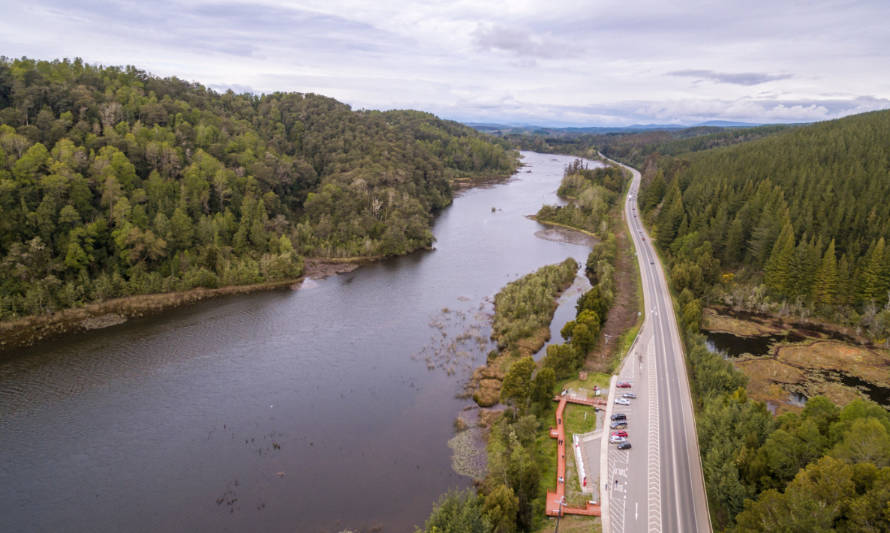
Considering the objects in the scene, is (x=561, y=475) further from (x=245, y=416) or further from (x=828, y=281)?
(x=828, y=281)

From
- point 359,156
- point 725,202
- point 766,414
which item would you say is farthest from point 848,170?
point 359,156

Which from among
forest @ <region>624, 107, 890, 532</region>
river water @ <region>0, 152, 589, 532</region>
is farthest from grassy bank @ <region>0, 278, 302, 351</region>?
forest @ <region>624, 107, 890, 532</region>

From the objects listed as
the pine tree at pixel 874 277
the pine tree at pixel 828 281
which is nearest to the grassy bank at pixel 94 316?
the pine tree at pixel 828 281

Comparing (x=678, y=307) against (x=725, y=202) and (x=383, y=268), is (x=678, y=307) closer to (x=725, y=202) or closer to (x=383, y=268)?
(x=725, y=202)

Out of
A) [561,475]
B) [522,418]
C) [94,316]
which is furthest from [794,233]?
[94,316]

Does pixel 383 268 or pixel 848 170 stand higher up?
pixel 848 170

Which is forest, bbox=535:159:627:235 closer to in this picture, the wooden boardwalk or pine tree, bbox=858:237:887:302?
pine tree, bbox=858:237:887:302
